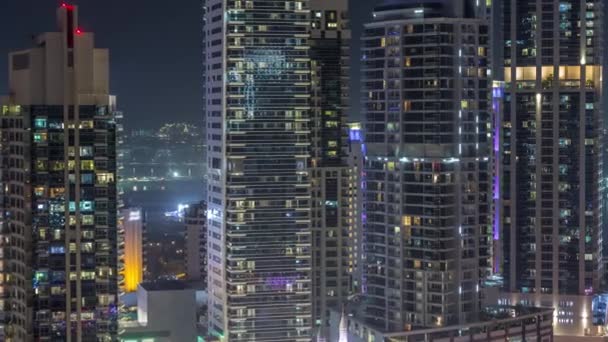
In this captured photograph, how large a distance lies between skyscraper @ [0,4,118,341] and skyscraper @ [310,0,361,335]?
27.6 m

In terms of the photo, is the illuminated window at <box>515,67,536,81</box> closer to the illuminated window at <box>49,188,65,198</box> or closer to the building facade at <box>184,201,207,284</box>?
the building facade at <box>184,201,207,284</box>

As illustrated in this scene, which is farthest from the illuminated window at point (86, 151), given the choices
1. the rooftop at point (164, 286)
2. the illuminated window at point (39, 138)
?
the rooftop at point (164, 286)

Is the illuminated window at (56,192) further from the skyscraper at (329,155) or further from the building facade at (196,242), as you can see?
the building facade at (196,242)

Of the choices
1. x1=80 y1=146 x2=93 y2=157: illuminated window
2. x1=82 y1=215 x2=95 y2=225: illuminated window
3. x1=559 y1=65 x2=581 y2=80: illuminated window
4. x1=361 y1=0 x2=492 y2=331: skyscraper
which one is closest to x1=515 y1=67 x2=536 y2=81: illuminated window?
x1=559 y1=65 x2=581 y2=80: illuminated window

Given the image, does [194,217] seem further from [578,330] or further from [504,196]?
[578,330]

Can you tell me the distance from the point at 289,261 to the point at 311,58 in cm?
1424

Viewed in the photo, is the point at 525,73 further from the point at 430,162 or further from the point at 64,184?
the point at 64,184

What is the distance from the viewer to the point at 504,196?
244 ft

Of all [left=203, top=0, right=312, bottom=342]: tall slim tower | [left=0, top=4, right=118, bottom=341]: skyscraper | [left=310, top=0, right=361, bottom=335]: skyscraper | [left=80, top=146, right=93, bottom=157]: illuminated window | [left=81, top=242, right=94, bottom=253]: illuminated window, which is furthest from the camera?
[left=310, top=0, right=361, bottom=335]: skyscraper

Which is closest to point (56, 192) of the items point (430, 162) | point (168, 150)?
point (430, 162)

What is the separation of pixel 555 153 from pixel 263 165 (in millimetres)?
21348

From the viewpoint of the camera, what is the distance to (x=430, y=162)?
5759cm

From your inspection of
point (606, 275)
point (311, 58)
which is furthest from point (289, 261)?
point (606, 275)

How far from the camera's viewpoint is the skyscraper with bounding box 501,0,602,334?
7175cm
